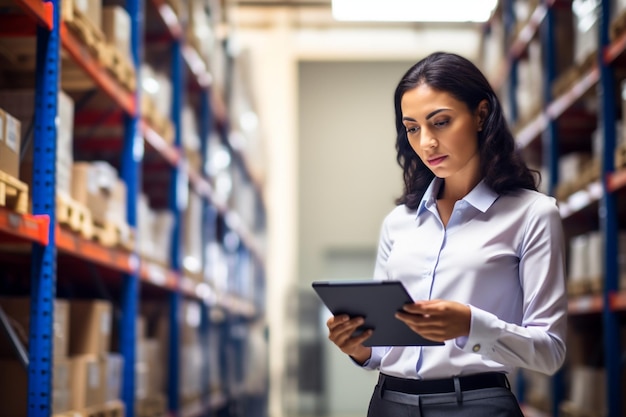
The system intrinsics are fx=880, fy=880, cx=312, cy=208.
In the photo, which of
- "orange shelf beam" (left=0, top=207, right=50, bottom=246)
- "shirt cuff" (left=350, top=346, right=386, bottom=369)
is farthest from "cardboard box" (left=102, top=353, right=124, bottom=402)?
"shirt cuff" (left=350, top=346, right=386, bottom=369)

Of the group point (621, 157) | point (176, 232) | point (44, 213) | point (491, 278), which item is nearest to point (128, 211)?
point (176, 232)

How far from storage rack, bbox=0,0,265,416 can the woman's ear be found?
1868mm

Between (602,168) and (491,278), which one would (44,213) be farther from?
(602,168)

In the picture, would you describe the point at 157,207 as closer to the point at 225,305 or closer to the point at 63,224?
the point at 225,305

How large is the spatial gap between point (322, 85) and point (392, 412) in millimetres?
14937

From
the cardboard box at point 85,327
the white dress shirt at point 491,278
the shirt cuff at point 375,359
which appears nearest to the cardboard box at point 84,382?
the cardboard box at point 85,327

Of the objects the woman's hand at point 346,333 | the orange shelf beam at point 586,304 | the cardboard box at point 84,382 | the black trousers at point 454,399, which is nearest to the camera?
the black trousers at point 454,399

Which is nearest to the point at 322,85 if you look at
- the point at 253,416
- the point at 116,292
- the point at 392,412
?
the point at 253,416

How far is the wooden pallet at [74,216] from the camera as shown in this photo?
4.04m

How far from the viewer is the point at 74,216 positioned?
4.21 m

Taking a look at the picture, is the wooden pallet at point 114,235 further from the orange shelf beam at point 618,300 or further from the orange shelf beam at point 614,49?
the orange shelf beam at point 614,49

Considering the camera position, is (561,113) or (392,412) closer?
(392,412)

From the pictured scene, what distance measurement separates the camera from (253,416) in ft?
40.9

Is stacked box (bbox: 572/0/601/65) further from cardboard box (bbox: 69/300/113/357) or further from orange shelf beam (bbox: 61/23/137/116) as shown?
cardboard box (bbox: 69/300/113/357)
